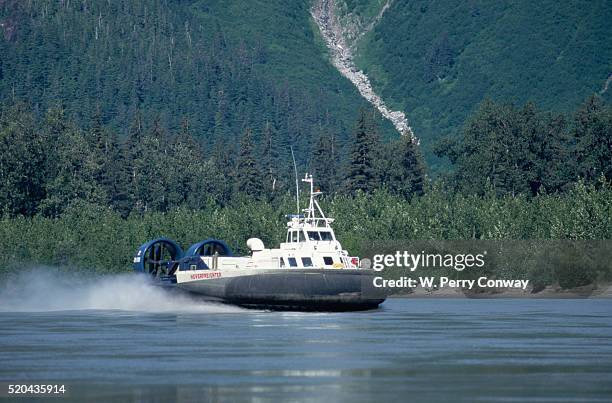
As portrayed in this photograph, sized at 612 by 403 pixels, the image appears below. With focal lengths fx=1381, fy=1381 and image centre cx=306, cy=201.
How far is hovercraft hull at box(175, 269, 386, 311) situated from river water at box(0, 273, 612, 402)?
721mm

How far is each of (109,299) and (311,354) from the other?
4058 centimetres

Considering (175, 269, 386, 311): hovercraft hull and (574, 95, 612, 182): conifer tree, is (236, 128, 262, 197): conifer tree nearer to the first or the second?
(574, 95, 612, 182): conifer tree

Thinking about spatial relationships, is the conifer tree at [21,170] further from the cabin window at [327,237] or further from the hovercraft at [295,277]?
the cabin window at [327,237]

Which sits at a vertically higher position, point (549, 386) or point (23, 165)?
point (23, 165)

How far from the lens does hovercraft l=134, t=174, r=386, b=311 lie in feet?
251

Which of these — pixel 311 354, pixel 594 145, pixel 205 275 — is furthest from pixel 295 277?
pixel 594 145

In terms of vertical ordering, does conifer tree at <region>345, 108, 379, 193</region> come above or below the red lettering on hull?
above

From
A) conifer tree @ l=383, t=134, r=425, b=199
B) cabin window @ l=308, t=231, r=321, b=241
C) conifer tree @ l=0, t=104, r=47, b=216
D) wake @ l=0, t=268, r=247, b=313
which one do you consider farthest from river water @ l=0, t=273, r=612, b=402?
conifer tree @ l=383, t=134, r=425, b=199

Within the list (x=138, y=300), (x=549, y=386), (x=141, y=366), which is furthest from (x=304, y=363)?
(x=138, y=300)

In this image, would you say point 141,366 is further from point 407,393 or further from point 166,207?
point 166,207

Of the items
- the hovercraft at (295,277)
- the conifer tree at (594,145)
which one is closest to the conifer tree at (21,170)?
the conifer tree at (594,145)

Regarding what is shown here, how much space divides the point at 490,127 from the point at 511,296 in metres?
82.9

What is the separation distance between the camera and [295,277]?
253ft

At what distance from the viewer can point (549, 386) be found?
141 ft
